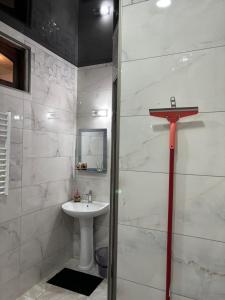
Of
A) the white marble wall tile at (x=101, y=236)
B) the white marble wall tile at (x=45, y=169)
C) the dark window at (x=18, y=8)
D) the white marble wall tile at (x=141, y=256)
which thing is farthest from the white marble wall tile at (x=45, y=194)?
the dark window at (x=18, y=8)

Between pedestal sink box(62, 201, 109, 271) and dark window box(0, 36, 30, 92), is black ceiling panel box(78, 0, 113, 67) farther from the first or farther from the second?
pedestal sink box(62, 201, 109, 271)

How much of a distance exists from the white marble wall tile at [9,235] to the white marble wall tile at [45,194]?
154mm

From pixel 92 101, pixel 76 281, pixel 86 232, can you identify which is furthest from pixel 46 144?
pixel 76 281

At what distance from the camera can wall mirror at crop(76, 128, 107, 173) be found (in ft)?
8.54

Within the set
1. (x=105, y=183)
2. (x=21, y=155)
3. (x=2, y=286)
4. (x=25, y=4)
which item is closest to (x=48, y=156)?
(x=21, y=155)

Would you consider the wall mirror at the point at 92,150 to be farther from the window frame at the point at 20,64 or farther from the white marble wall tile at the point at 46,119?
the window frame at the point at 20,64

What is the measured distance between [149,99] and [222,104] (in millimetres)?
323

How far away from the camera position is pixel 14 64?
79.7 inches

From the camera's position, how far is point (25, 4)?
1952 millimetres

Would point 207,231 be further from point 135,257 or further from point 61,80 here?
point 61,80

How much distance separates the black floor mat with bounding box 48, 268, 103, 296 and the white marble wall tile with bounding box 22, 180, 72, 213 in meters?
0.78

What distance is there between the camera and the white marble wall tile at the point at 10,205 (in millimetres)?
1827

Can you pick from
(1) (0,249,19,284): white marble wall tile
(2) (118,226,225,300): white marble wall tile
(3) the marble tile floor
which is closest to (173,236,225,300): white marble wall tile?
(2) (118,226,225,300): white marble wall tile

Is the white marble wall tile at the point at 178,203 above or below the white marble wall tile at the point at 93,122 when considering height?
below
